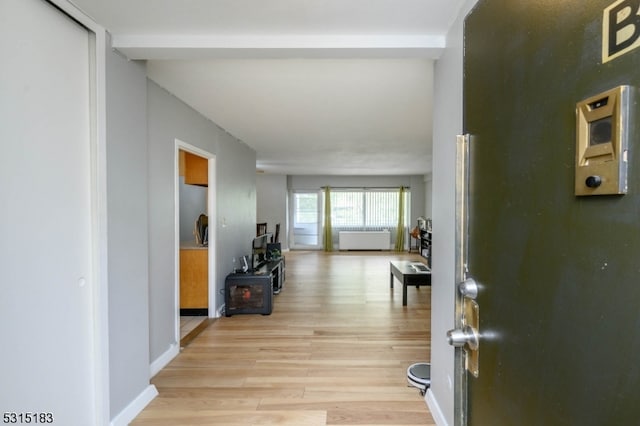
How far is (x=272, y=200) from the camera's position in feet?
30.0

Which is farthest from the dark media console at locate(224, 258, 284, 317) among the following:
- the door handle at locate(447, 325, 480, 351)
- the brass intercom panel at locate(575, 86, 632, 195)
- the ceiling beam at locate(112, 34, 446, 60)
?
the brass intercom panel at locate(575, 86, 632, 195)

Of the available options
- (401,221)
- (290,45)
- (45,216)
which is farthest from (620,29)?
(401,221)

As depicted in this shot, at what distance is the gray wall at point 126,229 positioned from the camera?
170 cm

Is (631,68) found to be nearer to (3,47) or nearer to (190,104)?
(3,47)

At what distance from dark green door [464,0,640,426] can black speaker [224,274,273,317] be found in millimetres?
3099

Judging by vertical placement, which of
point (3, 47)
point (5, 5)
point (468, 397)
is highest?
point (5, 5)

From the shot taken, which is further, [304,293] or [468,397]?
[304,293]

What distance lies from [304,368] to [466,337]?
6.29 ft

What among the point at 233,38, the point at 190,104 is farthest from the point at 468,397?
the point at 190,104

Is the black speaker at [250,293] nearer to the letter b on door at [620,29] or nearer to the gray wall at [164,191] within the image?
the gray wall at [164,191]

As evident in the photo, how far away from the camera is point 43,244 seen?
1.36m

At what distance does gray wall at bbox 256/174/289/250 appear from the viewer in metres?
9.12

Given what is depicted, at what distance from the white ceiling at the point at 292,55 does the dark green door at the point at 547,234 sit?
86 cm

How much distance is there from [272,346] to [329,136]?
2771 mm
